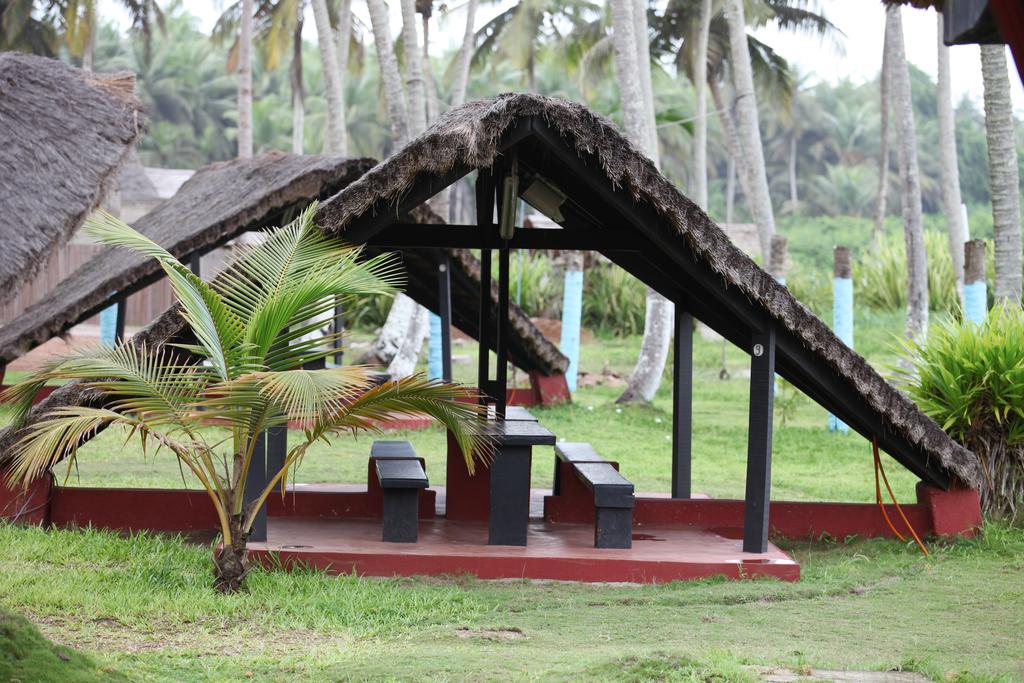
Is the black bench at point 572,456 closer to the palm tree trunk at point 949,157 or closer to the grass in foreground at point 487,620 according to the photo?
the grass in foreground at point 487,620

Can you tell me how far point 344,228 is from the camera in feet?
21.8

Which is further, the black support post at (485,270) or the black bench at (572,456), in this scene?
the black bench at (572,456)

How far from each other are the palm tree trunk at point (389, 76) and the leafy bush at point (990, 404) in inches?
327

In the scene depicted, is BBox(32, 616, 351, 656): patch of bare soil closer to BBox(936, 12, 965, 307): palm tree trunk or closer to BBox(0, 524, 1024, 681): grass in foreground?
BBox(0, 524, 1024, 681): grass in foreground

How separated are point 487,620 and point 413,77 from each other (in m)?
10.8

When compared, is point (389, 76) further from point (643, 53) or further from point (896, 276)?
point (896, 276)

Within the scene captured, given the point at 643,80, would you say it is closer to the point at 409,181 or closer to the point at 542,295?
the point at 542,295

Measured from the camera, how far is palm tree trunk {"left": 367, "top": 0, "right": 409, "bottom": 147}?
49.2 feet

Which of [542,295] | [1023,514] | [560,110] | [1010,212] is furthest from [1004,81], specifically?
[542,295]

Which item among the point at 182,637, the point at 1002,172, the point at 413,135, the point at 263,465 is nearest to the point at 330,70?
the point at 413,135

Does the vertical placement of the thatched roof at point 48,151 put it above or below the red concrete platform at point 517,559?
above

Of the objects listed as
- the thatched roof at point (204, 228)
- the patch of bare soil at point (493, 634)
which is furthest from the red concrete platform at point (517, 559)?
the thatched roof at point (204, 228)

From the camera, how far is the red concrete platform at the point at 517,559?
21.6ft

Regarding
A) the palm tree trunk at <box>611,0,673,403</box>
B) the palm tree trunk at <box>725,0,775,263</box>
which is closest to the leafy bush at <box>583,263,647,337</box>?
the palm tree trunk at <box>725,0,775,263</box>
